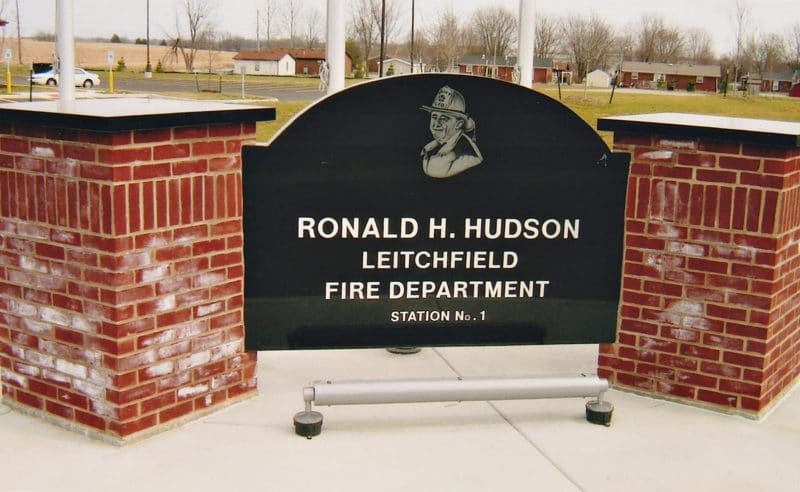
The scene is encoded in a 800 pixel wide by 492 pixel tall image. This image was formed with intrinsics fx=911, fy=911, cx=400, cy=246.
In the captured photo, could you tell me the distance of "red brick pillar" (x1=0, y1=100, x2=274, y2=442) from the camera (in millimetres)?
3652

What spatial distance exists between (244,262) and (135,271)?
520 millimetres

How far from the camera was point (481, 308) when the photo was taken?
13.7 feet

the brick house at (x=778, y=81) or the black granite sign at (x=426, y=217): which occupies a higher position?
the brick house at (x=778, y=81)

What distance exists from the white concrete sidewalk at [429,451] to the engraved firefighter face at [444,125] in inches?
50.7

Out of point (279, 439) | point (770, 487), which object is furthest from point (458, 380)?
point (770, 487)

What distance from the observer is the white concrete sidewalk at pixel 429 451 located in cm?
353

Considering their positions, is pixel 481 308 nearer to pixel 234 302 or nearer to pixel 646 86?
pixel 234 302

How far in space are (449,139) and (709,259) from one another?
1.38m

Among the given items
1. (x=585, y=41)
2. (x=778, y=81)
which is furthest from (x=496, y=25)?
(x=778, y=81)

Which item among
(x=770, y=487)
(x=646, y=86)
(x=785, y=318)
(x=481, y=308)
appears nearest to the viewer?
(x=770, y=487)

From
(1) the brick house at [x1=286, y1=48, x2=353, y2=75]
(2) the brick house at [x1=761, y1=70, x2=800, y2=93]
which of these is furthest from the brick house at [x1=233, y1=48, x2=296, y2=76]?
(2) the brick house at [x1=761, y1=70, x2=800, y2=93]

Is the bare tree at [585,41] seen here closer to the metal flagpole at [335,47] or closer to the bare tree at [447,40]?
the bare tree at [447,40]

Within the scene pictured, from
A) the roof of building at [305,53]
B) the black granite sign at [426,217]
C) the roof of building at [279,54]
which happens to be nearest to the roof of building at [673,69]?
the roof of building at [305,53]

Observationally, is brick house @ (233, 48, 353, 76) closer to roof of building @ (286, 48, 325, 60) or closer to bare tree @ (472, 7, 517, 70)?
roof of building @ (286, 48, 325, 60)
